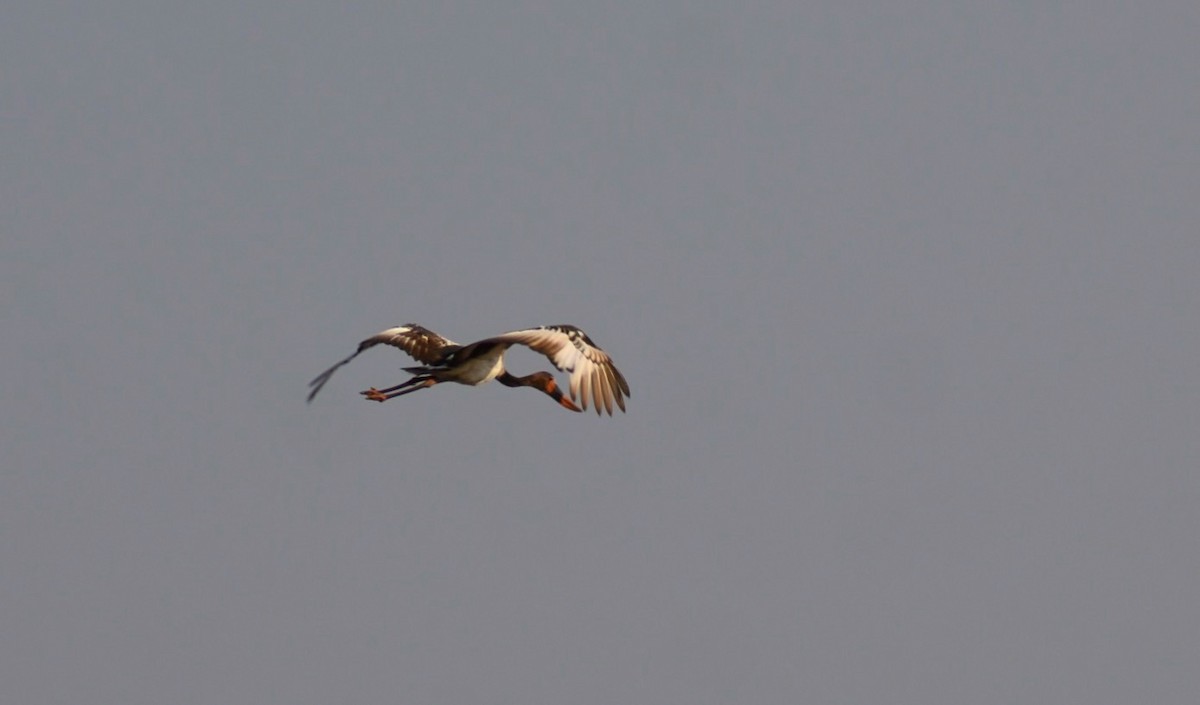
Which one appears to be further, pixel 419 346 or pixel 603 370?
pixel 419 346

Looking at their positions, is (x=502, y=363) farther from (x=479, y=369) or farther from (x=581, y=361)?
(x=581, y=361)

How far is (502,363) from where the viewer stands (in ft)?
117

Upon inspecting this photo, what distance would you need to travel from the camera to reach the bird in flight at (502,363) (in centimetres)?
3091

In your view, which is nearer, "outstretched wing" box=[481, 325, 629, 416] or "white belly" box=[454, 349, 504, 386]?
"outstretched wing" box=[481, 325, 629, 416]

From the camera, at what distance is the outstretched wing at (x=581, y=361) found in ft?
101

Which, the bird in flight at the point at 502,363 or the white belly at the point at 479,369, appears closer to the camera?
the bird in flight at the point at 502,363

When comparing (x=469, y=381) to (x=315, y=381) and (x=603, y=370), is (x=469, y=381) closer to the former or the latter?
(x=603, y=370)

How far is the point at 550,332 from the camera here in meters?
31.7

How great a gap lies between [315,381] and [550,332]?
17.9 feet

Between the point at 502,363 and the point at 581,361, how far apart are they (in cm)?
471

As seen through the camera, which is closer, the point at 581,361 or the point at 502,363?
the point at 581,361

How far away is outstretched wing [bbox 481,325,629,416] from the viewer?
3081 centimetres

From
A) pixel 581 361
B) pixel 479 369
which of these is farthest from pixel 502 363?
pixel 581 361

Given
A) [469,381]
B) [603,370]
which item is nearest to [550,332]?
[603,370]
